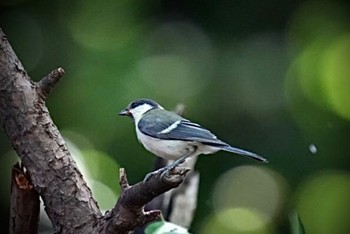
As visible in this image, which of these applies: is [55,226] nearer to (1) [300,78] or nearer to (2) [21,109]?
(2) [21,109]

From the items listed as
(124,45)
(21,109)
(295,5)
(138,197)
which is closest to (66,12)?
(124,45)

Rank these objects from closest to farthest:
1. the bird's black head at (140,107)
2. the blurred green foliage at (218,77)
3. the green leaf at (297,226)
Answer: the green leaf at (297,226) → the bird's black head at (140,107) → the blurred green foliage at (218,77)

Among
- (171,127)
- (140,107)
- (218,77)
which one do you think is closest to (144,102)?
(140,107)

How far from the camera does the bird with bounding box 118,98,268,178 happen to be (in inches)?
54.5

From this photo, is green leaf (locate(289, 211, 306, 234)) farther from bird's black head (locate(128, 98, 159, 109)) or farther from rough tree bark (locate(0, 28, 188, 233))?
bird's black head (locate(128, 98, 159, 109))

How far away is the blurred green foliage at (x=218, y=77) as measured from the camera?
249 centimetres

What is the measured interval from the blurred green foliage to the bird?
0.97 meters

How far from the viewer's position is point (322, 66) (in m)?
2.50

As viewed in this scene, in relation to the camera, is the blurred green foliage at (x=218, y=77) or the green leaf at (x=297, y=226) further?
the blurred green foliage at (x=218, y=77)

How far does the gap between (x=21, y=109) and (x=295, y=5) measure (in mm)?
1237

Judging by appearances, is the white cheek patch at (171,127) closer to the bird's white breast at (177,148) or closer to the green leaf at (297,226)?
the bird's white breast at (177,148)

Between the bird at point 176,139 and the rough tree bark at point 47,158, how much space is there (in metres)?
0.11

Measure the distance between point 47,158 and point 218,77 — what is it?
44.1 inches

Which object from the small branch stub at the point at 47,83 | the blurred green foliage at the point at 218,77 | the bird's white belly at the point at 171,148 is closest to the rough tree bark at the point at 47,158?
the small branch stub at the point at 47,83
